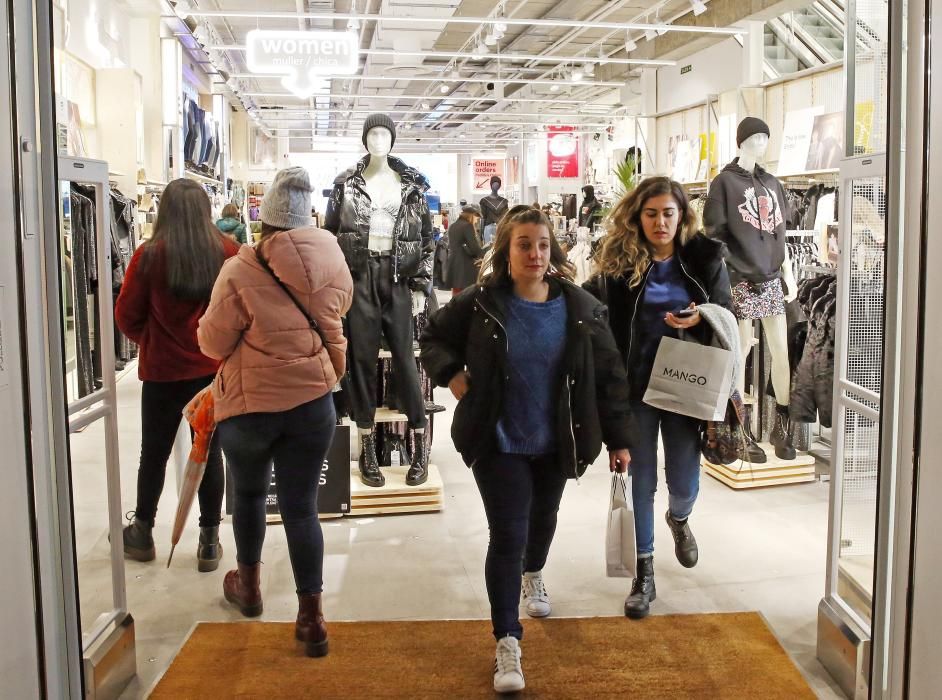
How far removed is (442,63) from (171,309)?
14267 mm

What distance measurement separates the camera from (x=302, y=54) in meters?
7.25

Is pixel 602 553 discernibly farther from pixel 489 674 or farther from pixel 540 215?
pixel 540 215

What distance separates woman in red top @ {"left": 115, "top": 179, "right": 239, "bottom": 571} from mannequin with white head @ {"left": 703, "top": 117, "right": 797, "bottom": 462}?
261cm

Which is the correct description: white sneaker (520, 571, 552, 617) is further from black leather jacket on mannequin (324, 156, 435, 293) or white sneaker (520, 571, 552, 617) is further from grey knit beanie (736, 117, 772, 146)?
grey knit beanie (736, 117, 772, 146)

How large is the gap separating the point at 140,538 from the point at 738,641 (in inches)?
95.7

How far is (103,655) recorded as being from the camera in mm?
2711

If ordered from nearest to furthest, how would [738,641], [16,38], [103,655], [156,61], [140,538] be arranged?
[16,38]
[103,655]
[738,641]
[140,538]
[156,61]

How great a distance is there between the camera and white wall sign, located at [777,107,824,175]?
22.6ft

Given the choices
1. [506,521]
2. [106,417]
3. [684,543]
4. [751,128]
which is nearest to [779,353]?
[751,128]

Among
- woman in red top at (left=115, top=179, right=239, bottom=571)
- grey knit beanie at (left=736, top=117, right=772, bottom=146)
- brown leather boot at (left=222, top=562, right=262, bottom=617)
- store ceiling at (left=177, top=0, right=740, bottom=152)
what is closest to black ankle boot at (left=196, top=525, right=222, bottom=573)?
woman in red top at (left=115, top=179, right=239, bottom=571)

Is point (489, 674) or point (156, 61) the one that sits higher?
point (156, 61)

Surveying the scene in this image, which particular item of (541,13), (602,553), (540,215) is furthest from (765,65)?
(540,215)

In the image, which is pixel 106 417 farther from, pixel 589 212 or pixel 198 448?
pixel 589 212

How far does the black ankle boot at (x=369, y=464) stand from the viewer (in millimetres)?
4684
